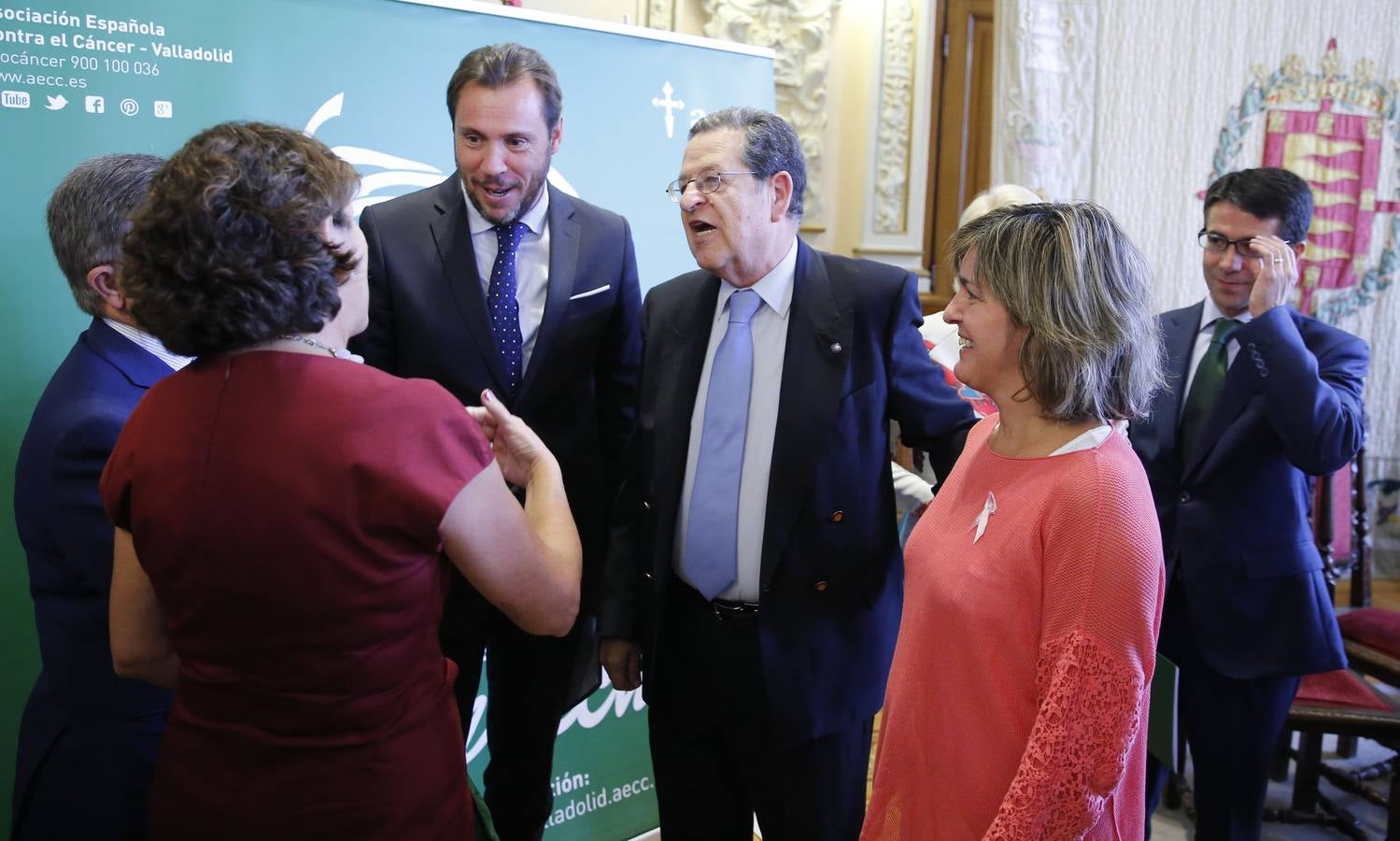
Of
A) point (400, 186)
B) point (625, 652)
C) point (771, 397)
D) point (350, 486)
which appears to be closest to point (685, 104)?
point (400, 186)

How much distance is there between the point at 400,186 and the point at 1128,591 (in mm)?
1940

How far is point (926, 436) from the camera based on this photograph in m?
1.77

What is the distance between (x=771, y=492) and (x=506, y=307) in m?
0.66

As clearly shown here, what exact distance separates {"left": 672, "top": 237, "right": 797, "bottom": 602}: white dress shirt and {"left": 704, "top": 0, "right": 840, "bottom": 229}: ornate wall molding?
8.18 ft

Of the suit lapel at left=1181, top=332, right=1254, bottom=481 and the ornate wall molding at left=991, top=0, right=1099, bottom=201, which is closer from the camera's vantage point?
the suit lapel at left=1181, top=332, right=1254, bottom=481

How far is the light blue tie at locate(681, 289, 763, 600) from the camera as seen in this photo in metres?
1.73

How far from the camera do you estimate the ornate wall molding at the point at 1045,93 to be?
431 centimetres

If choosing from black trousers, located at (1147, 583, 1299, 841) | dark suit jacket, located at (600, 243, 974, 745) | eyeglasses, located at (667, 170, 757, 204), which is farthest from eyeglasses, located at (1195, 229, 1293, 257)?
eyeglasses, located at (667, 170, 757, 204)

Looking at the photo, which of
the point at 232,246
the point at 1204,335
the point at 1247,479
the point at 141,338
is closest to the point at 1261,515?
the point at 1247,479

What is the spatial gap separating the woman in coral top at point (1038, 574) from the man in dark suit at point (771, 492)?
26cm

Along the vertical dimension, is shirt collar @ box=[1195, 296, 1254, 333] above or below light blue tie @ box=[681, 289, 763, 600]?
above

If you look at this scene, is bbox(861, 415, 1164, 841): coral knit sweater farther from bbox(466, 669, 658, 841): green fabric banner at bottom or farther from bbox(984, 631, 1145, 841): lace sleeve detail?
bbox(466, 669, 658, 841): green fabric banner at bottom

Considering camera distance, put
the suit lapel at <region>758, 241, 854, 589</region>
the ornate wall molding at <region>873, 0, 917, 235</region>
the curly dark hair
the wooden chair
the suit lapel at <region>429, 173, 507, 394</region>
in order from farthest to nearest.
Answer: the ornate wall molding at <region>873, 0, 917, 235</region>, the wooden chair, the suit lapel at <region>429, 173, 507, 394</region>, the suit lapel at <region>758, 241, 854, 589</region>, the curly dark hair

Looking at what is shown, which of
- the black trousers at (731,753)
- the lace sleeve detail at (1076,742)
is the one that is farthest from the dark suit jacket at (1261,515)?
the lace sleeve detail at (1076,742)
